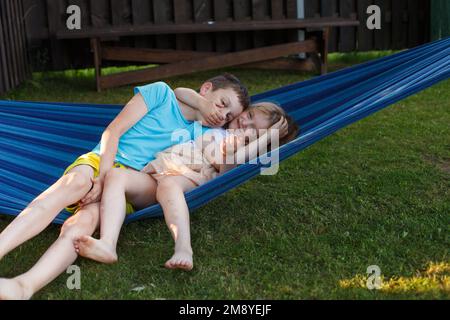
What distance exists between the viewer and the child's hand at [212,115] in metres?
2.39

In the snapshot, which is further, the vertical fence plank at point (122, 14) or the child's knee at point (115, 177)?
the vertical fence plank at point (122, 14)

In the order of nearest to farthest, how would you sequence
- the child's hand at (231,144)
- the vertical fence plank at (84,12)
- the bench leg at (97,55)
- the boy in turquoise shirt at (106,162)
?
1. the boy in turquoise shirt at (106,162)
2. the child's hand at (231,144)
3. the bench leg at (97,55)
4. the vertical fence plank at (84,12)

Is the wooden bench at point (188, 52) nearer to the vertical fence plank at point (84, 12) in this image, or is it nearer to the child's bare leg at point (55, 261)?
the vertical fence plank at point (84, 12)

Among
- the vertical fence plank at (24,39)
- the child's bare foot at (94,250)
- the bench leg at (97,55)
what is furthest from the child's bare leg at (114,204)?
the vertical fence plank at (24,39)

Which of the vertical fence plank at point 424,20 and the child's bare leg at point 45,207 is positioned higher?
the vertical fence plank at point 424,20

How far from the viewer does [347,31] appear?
617 centimetres

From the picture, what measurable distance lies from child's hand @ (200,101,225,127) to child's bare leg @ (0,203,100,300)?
1.66 ft

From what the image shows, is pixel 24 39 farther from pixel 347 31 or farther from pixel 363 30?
pixel 363 30

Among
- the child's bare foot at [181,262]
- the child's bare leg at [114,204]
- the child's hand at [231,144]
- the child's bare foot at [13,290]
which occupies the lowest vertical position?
the child's bare foot at [181,262]

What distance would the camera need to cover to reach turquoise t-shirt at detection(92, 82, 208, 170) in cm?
240

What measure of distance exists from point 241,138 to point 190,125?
202mm

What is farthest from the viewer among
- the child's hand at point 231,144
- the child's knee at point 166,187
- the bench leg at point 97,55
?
the bench leg at point 97,55

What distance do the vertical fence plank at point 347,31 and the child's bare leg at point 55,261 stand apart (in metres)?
4.42

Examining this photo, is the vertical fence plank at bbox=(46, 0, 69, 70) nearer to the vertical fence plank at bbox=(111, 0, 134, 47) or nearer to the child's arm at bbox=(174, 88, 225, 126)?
the vertical fence plank at bbox=(111, 0, 134, 47)
